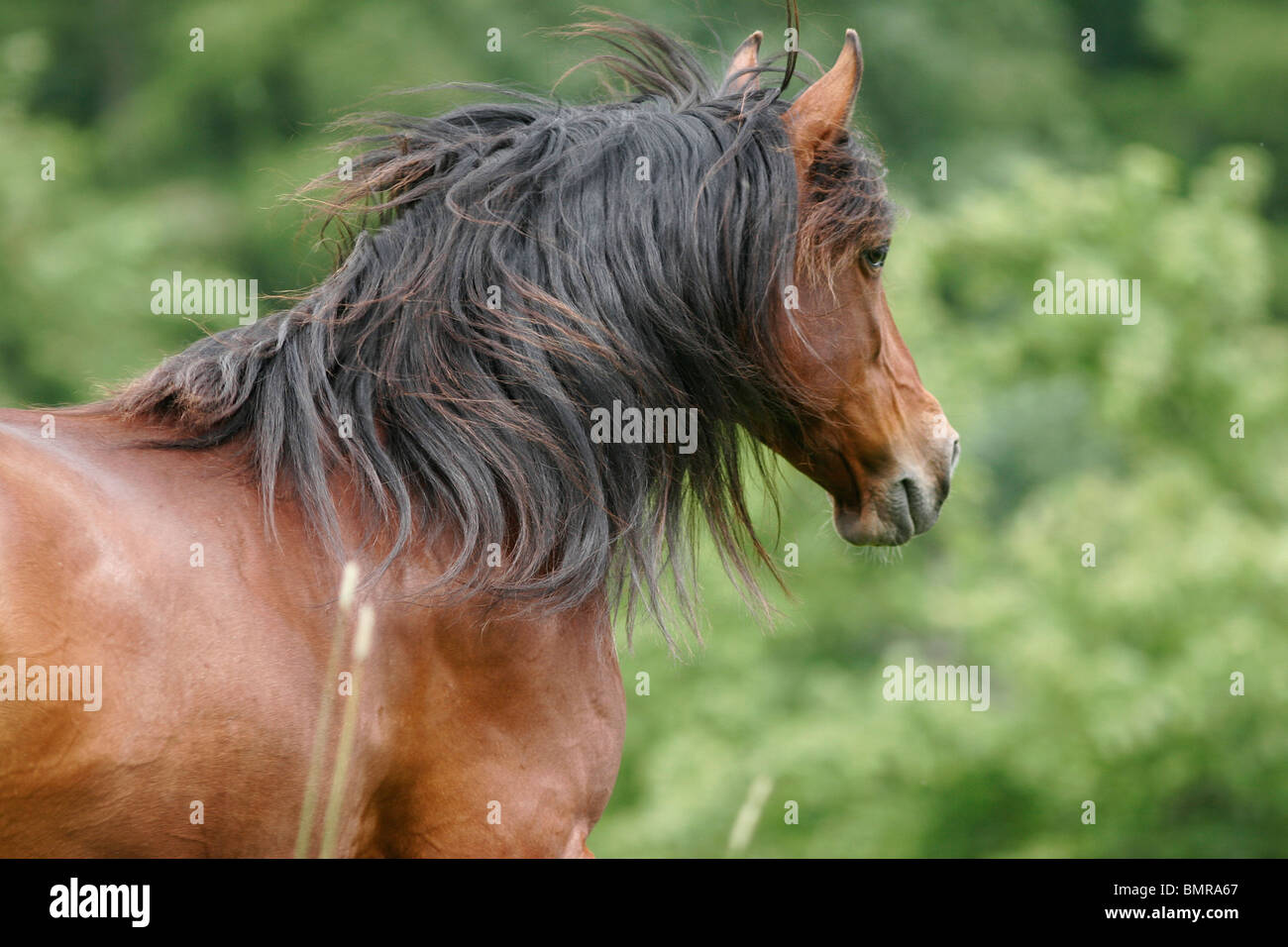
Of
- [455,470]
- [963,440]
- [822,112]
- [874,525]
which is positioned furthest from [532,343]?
[963,440]

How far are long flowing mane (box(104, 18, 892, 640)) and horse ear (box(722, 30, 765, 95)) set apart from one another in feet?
0.33

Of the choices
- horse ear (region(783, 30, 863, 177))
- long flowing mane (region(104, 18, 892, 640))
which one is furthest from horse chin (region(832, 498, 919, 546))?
horse ear (region(783, 30, 863, 177))

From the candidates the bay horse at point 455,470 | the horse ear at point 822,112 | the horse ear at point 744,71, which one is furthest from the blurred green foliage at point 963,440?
the bay horse at point 455,470

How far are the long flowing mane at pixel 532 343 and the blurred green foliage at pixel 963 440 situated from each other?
116cm

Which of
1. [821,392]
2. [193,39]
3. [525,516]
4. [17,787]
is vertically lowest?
[17,787]

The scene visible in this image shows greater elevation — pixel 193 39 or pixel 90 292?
pixel 193 39

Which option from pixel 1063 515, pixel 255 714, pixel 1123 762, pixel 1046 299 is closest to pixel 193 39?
pixel 1046 299

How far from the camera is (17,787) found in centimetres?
193

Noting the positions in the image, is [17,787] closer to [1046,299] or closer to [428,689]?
[428,689]

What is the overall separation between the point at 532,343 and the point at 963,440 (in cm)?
713

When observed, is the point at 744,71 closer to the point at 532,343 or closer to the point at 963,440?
the point at 532,343

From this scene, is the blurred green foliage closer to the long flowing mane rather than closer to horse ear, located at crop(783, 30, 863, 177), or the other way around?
horse ear, located at crop(783, 30, 863, 177)

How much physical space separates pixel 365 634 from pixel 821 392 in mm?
1441

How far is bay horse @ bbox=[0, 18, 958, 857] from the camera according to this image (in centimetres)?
206
